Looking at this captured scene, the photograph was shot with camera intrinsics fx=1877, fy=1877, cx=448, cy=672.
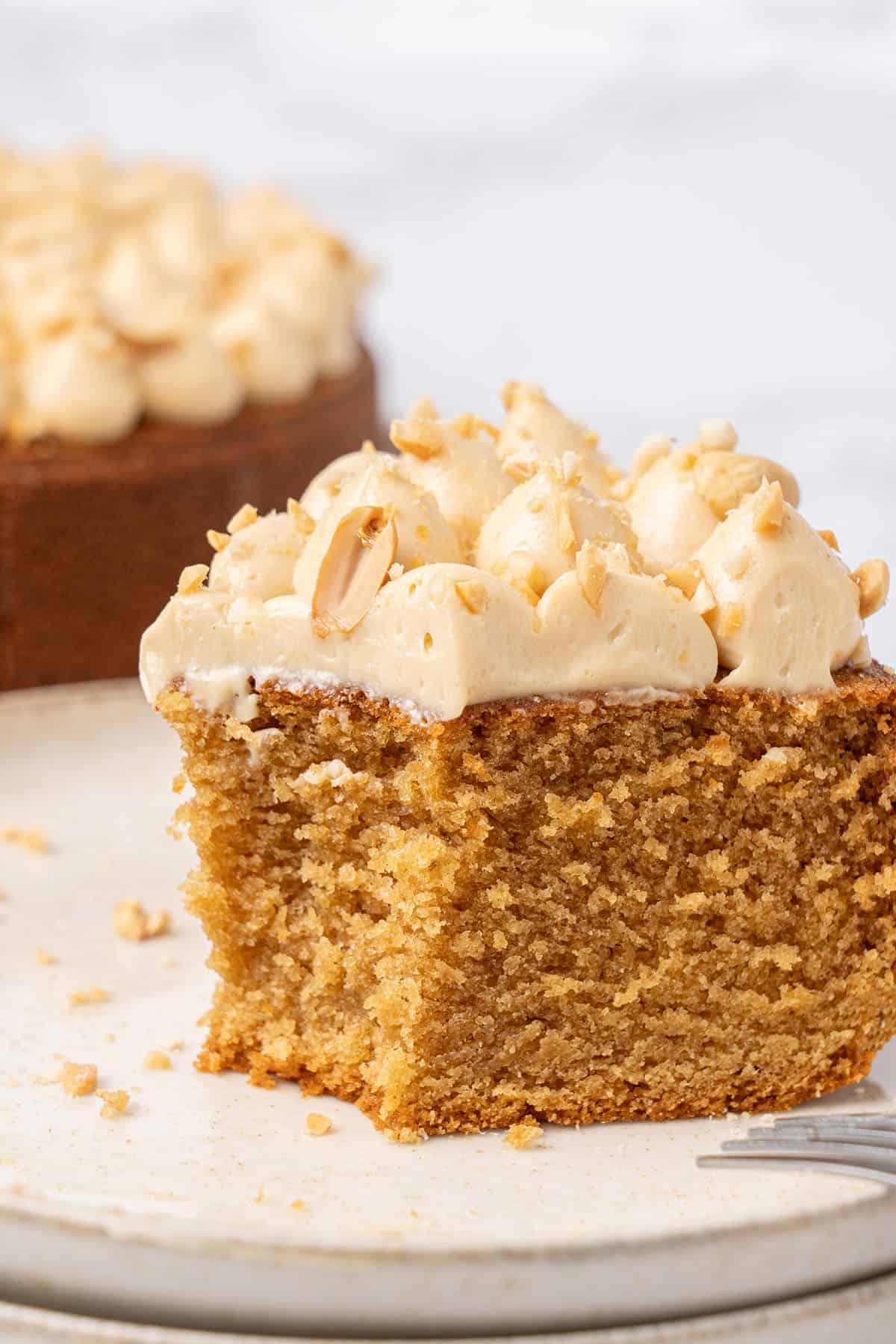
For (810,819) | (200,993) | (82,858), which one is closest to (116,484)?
(82,858)

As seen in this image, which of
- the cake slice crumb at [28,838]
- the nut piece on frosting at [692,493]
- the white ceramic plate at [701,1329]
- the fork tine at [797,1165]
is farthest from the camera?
the cake slice crumb at [28,838]

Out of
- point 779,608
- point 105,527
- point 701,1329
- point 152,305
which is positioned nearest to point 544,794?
point 779,608

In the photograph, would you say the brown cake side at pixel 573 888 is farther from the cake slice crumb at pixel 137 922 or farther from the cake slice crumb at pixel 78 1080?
the cake slice crumb at pixel 137 922

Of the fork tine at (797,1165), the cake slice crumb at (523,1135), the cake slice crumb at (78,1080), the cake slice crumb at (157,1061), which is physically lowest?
the cake slice crumb at (157,1061)

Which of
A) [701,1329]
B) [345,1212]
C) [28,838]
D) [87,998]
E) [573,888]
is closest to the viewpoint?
[701,1329]

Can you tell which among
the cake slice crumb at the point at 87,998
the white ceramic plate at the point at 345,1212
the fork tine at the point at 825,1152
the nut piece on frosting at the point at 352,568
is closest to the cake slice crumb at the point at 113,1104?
the white ceramic plate at the point at 345,1212

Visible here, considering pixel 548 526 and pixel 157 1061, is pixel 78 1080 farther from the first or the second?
pixel 548 526

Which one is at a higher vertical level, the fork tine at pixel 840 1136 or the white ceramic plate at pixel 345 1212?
the fork tine at pixel 840 1136

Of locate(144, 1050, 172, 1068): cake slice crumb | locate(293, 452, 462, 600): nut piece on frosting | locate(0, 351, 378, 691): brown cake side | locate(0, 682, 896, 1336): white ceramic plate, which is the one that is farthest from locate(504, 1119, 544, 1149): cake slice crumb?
locate(0, 351, 378, 691): brown cake side
